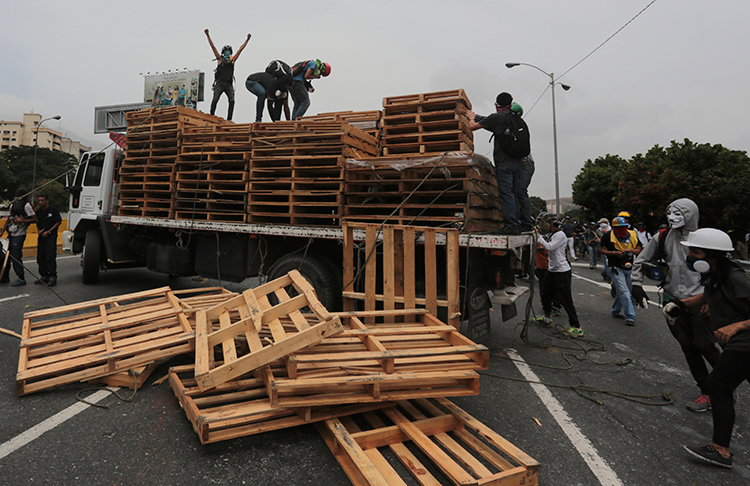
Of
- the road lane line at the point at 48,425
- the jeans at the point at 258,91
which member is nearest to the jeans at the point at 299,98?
the jeans at the point at 258,91

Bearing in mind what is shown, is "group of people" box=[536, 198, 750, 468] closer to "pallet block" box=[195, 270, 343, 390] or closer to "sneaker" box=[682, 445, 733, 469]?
"sneaker" box=[682, 445, 733, 469]

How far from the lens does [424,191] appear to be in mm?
4711

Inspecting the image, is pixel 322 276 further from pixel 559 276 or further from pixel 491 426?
pixel 559 276

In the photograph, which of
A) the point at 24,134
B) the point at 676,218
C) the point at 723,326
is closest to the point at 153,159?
the point at 676,218

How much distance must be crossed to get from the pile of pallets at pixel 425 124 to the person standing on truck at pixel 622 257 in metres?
3.10

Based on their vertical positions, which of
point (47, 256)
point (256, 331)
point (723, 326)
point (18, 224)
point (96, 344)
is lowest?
point (96, 344)

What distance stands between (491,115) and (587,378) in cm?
336

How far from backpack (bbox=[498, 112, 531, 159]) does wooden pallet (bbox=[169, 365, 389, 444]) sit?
3552mm

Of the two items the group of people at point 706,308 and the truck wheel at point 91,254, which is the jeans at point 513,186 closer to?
the group of people at point 706,308

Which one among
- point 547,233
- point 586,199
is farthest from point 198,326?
point 586,199

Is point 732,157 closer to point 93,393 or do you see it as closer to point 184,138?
point 184,138

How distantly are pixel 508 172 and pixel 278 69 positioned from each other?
6.08 meters

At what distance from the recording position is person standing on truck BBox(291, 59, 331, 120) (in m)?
8.54

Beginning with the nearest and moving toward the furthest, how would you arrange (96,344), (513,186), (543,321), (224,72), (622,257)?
(96,344)
(513,186)
(543,321)
(622,257)
(224,72)
